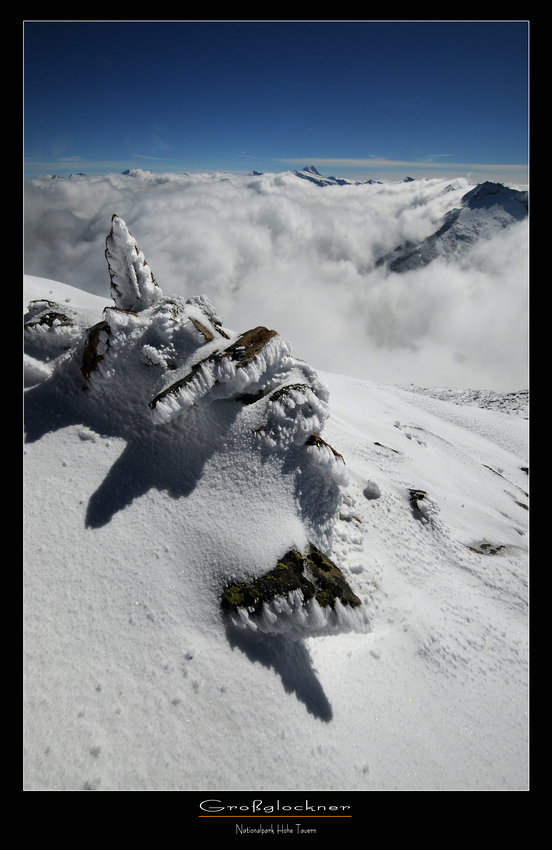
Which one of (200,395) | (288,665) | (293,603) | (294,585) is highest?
(200,395)

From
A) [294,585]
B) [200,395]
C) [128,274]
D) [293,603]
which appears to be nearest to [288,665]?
[293,603]

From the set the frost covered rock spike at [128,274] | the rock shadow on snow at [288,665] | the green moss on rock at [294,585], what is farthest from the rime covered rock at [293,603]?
the frost covered rock spike at [128,274]

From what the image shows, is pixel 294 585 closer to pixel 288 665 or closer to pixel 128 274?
pixel 288 665

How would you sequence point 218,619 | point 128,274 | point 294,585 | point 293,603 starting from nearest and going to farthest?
point 218,619, point 293,603, point 294,585, point 128,274
